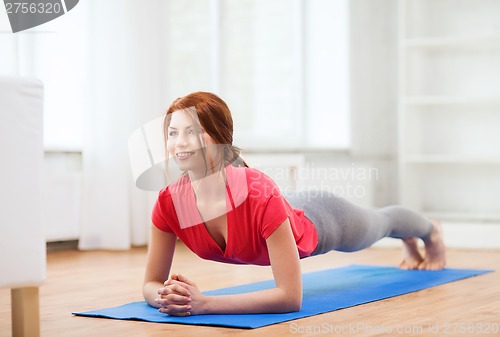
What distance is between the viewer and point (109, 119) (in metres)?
4.46

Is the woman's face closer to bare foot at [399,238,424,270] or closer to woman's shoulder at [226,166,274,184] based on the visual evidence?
woman's shoulder at [226,166,274,184]

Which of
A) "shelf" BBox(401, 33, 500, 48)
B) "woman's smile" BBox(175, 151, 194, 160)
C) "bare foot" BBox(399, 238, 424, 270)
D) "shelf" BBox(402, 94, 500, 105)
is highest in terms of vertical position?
"shelf" BBox(401, 33, 500, 48)

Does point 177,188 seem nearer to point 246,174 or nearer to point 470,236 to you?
point 246,174

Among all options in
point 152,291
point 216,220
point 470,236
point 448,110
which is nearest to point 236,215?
point 216,220

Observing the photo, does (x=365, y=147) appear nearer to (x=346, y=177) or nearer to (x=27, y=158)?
(x=346, y=177)

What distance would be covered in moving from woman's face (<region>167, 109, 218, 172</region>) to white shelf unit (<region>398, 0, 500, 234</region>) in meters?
3.26

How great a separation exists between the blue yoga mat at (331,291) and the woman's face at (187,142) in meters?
0.43

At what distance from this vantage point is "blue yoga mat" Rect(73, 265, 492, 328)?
86.1 inches

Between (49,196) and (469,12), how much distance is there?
304cm

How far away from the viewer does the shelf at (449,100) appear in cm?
506
